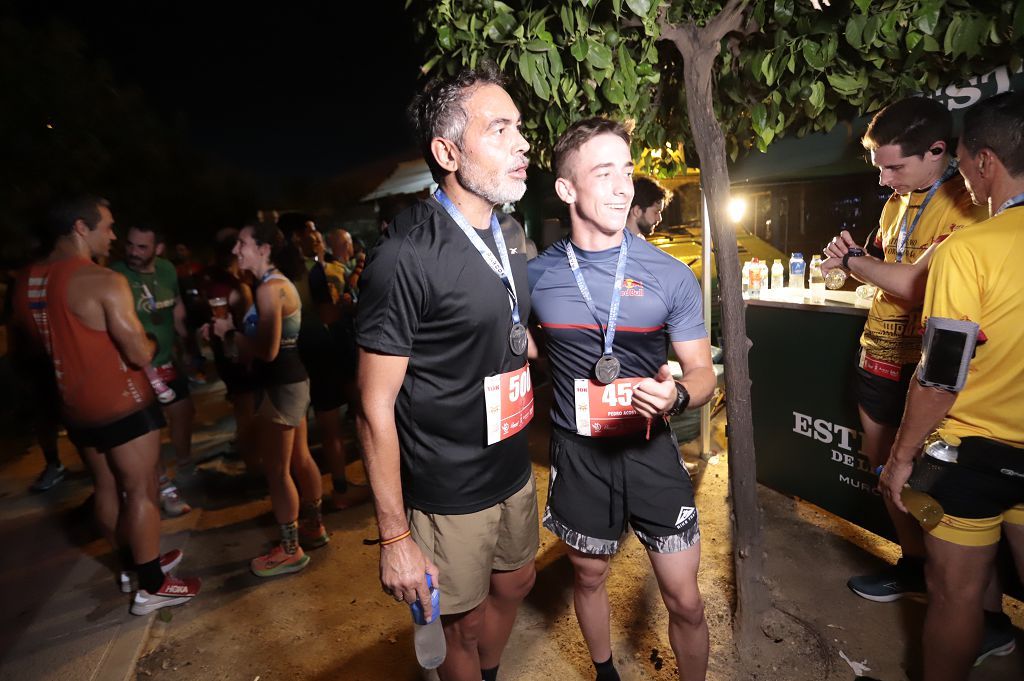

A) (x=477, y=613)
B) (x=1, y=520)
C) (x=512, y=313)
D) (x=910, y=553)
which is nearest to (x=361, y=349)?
(x=512, y=313)

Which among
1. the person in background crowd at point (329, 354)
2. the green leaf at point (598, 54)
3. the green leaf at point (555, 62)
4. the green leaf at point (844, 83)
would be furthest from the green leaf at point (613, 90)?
the person in background crowd at point (329, 354)

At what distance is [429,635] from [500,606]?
23.6 inches

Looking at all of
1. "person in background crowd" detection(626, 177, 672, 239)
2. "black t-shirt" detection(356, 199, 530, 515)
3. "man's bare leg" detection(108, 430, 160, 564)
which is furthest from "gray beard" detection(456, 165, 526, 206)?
"man's bare leg" detection(108, 430, 160, 564)

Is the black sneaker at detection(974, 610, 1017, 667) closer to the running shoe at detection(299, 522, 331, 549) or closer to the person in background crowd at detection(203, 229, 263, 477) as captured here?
the running shoe at detection(299, 522, 331, 549)

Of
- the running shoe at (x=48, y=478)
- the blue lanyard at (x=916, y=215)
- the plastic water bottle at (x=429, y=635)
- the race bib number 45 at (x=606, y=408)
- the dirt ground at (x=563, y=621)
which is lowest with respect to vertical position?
the dirt ground at (x=563, y=621)

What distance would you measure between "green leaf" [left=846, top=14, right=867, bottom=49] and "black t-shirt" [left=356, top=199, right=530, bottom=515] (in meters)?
1.87

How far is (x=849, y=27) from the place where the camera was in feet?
7.71

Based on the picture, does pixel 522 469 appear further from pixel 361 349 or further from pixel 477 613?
pixel 361 349

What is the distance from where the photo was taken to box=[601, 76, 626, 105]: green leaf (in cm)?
252

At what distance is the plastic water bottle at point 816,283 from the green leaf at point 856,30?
1.51m

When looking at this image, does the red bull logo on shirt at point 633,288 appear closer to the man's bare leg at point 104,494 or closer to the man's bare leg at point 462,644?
the man's bare leg at point 462,644

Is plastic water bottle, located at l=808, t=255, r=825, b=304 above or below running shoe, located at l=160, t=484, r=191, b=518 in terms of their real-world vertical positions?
above

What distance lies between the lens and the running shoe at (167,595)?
3.32m

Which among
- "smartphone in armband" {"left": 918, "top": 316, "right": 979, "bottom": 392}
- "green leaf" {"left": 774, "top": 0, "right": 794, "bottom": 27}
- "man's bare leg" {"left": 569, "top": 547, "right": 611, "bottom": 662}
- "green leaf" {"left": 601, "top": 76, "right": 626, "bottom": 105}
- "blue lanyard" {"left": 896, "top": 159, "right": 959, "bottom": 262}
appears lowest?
"man's bare leg" {"left": 569, "top": 547, "right": 611, "bottom": 662}
